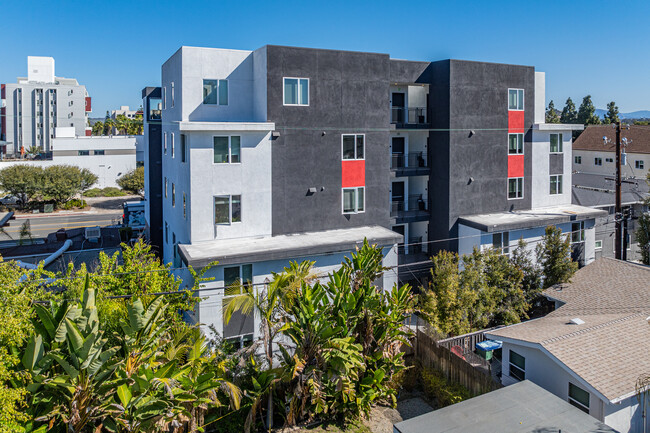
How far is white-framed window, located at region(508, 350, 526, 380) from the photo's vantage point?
18266 mm

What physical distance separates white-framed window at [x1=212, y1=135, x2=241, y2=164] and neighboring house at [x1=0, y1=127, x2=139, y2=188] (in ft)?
183

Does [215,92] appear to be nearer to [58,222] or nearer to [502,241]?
[502,241]

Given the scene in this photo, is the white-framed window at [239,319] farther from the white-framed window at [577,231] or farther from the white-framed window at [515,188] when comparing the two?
the white-framed window at [577,231]

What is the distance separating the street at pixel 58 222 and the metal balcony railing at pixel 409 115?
36.4 m

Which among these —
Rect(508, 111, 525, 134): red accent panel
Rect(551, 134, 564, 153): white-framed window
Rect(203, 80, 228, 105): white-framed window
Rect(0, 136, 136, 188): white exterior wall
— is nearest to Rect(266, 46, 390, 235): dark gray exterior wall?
Rect(203, 80, 228, 105): white-framed window

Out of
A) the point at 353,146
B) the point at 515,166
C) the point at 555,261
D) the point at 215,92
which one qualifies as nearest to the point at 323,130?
the point at 353,146

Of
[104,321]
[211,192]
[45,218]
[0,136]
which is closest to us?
[104,321]

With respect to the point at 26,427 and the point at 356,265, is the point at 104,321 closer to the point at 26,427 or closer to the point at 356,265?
the point at 26,427

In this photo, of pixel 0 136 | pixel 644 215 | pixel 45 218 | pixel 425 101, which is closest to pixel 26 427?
pixel 425 101

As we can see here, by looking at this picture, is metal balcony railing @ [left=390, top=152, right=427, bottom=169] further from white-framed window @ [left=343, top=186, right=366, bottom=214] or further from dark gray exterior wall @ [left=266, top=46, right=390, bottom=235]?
white-framed window @ [left=343, top=186, right=366, bottom=214]

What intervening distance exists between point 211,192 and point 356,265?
835 cm

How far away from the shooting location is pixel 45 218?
193 ft

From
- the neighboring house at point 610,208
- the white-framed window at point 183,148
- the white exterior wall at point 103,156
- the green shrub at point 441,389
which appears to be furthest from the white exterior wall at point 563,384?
the white exterior wall at point 103,156

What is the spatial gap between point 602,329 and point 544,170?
49.1 ft
